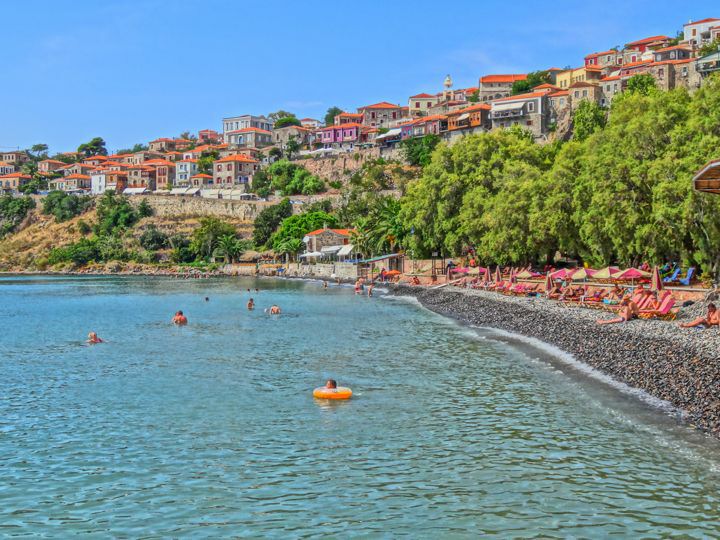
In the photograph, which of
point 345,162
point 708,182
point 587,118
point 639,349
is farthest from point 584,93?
point 708,182

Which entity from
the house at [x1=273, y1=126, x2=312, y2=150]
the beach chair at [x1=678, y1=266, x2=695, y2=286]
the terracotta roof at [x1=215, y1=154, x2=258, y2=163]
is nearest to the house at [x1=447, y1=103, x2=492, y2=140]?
the terracotta roof at [x1=215, y1=154, x2=258, y2=163]

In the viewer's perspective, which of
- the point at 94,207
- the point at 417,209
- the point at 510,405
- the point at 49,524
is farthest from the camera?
the point at 94,207

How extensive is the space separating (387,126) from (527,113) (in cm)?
3695

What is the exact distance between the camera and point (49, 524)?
10.6 meters

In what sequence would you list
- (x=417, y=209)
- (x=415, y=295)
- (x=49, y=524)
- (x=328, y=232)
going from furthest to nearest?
(x=328, y=232) → (x=417, y=209) → (x=415, y=295) → (x=49, y=524)

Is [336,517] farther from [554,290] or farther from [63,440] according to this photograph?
[554,290]

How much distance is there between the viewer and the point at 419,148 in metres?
109

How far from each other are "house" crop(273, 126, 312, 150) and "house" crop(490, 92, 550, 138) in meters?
51.4

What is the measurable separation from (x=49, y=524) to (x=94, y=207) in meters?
130

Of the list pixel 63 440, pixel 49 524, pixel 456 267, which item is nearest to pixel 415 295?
pixel 456 267

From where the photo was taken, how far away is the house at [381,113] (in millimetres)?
140125

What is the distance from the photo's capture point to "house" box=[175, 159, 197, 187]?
13850 centimetres

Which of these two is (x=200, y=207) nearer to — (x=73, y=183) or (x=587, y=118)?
(x=73, y=183)

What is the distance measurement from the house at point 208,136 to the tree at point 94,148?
944 inches
